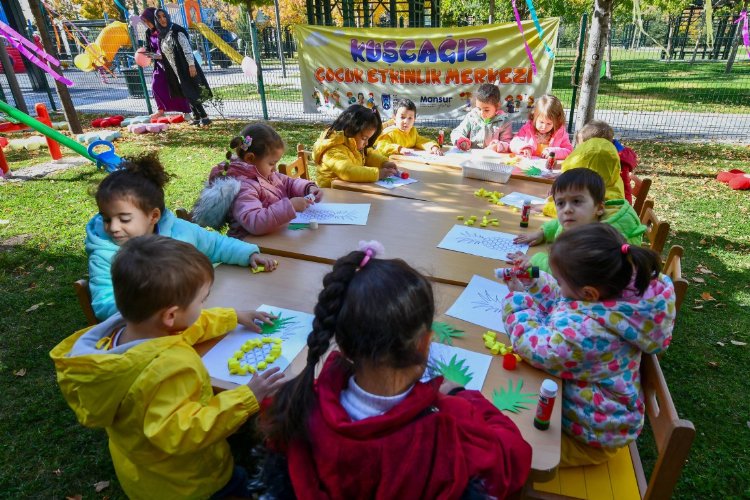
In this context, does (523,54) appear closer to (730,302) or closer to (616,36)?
(730,302)

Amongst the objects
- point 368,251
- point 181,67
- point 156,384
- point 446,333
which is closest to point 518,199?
point 446,333

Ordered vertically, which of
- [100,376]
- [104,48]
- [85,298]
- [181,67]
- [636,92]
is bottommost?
[636,92]

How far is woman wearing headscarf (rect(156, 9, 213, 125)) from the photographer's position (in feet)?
29.0

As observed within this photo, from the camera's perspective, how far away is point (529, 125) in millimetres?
4426

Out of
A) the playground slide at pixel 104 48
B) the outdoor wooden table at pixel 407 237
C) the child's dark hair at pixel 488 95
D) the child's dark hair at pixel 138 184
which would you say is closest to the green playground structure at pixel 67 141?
the child's dark hair at pixel 138 184

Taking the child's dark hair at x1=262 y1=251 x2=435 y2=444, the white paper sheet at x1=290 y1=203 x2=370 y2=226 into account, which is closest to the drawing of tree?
the white paper sheet at x1=290 y1=203 x2=370 y2=226

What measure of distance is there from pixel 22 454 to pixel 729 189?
715 centimetres

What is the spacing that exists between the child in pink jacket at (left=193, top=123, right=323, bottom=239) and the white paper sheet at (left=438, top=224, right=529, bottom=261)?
0.99 metres

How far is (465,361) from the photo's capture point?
5.36ft

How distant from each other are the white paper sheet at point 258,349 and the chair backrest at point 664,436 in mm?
1185

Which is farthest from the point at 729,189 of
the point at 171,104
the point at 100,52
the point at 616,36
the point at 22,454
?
the point at 100,52

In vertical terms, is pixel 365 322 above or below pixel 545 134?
above

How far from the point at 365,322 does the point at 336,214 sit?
2.00 m

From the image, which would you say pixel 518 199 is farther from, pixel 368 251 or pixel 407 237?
pixel 368 251
